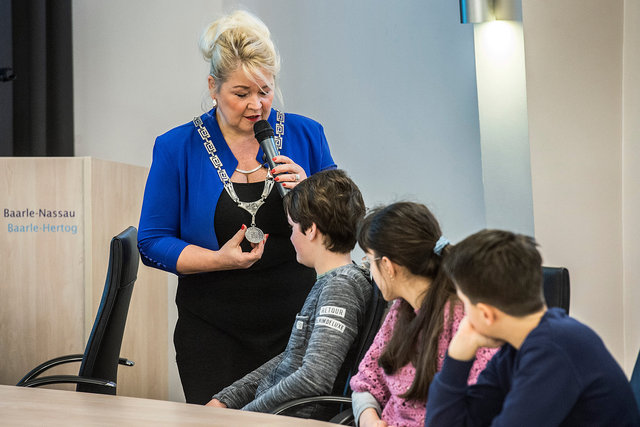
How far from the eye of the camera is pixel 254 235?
6.35ft

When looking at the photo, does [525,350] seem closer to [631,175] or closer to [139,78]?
[631,175]

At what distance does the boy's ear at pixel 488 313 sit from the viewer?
1.03m

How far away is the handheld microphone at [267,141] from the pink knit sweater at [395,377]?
53cm

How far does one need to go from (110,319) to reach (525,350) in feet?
4.35

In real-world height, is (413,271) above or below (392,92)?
below

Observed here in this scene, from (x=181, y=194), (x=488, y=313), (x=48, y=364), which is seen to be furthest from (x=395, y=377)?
(x=48, y=364)

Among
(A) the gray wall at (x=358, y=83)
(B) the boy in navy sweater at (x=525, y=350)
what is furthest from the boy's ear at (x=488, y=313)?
(A) the gray wall at (x=358, y=83)

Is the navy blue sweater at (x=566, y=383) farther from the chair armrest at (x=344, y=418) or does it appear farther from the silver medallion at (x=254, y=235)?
the silver medallion at (x=254, y=235)

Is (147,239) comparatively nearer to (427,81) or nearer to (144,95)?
(427,81)

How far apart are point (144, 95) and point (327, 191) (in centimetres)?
249

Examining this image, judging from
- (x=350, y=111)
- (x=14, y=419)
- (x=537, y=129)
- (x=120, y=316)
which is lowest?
(x=14, y=419)

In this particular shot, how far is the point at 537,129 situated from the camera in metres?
2.60

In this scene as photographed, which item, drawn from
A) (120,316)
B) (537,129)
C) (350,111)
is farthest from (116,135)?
(537,129)

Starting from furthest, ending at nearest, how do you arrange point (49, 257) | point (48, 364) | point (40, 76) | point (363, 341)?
point (40, 76) → point (49, 257) → point (48, 364) → point (363, 341)
